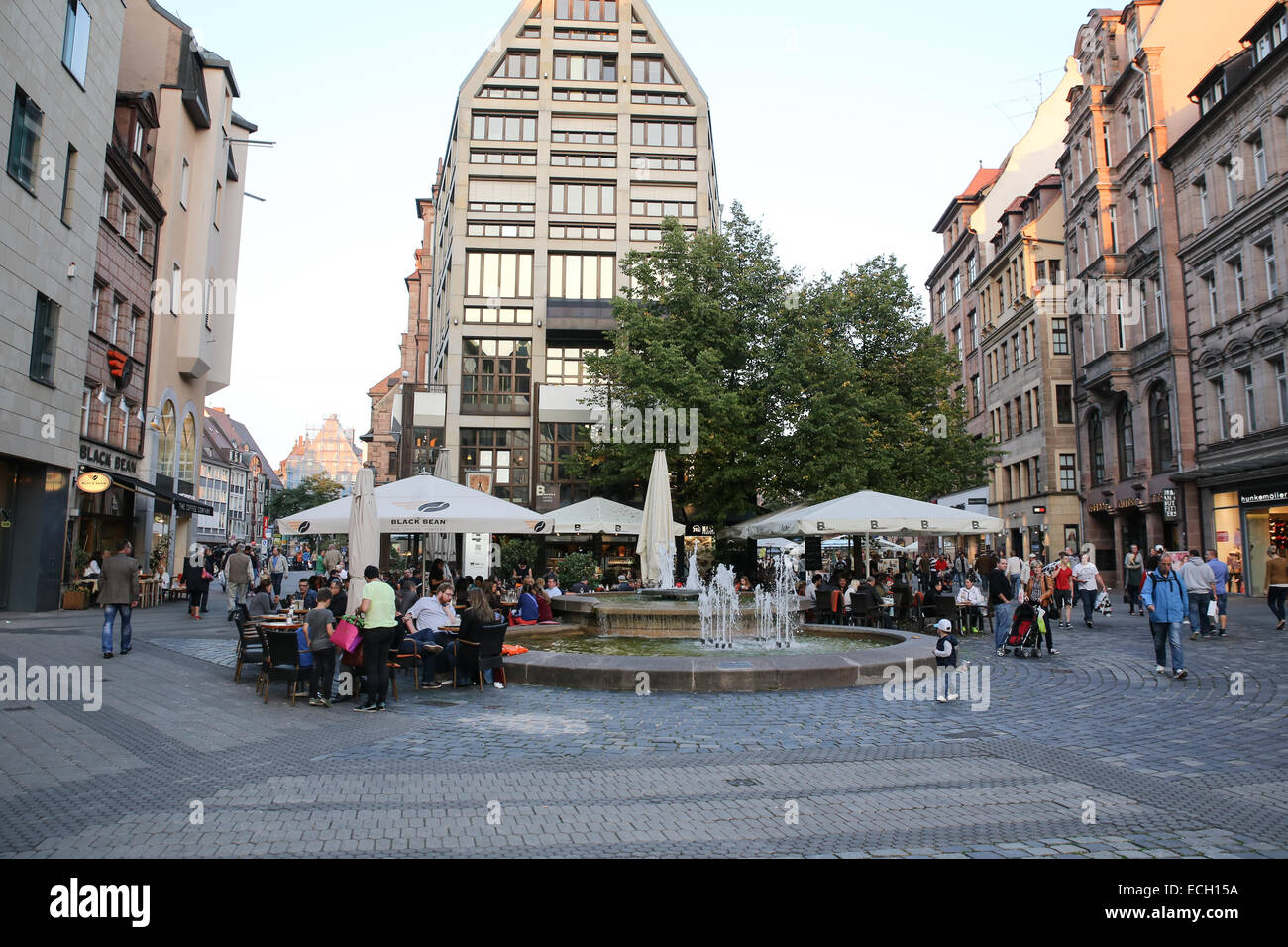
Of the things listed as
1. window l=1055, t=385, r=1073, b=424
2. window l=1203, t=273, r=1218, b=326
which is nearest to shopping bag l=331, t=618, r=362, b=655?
window l=1203, t=273, r=1218, b=326

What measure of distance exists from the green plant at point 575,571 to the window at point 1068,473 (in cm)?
2681

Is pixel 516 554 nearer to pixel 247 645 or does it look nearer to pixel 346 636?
pixel 247 645

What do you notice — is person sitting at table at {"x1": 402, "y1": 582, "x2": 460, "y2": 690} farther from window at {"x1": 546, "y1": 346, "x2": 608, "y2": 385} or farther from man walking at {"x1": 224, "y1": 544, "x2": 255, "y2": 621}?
window at {"x1": 546, "y1": 346, "x2": 608, "y2": 385}

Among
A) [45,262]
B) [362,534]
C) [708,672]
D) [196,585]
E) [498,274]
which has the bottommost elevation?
[708,672]

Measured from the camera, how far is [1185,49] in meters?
34.2

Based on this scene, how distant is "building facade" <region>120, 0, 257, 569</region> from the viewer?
29953 mm

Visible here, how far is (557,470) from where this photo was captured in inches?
1620

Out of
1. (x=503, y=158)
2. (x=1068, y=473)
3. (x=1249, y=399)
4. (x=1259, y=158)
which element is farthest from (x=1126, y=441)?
(x=503, y=158)

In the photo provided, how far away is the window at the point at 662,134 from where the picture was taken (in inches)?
1821

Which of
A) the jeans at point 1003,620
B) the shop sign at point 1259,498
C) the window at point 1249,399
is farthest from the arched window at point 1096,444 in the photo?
the jeans at point 1003,620

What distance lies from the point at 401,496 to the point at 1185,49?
1428 inches

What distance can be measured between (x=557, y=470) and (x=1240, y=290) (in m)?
27.9

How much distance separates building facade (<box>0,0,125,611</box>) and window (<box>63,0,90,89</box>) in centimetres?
3

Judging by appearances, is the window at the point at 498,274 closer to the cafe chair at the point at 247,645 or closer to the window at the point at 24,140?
the window at the point at 24,140
